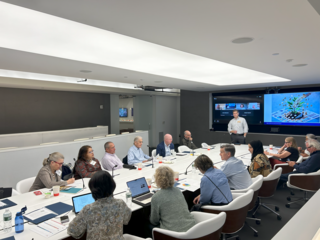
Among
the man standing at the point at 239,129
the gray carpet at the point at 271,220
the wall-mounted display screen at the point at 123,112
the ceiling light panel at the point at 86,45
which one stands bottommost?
the gray carpet at the point at 271,220

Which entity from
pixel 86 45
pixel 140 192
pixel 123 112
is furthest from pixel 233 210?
pixel 123 112

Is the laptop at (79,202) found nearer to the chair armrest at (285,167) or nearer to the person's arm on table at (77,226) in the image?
the person's arm on table at (77,226)

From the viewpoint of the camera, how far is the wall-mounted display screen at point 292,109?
7.41 meters

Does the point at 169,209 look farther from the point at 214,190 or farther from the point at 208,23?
the point at 208,23

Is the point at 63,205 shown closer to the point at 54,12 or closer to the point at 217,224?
the point at 217,224

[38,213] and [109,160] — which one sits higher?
[109,160]

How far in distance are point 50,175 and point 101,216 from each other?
1.69 meters

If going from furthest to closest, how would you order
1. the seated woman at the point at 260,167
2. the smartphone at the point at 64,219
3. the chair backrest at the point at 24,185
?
the seated woman at the point at 260,167 < the chair backrest at the point at 24,185 < the smartphone at the point at 64,219

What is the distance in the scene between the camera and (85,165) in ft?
11.8

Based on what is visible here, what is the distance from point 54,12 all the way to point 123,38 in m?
1.48

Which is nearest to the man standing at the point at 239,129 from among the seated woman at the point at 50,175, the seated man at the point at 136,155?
the seated man at the point at 136,155

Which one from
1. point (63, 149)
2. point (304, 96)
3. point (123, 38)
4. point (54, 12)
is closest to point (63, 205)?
point (54, 12)

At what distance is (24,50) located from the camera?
3.11 metres

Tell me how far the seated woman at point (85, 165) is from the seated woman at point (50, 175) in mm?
382
